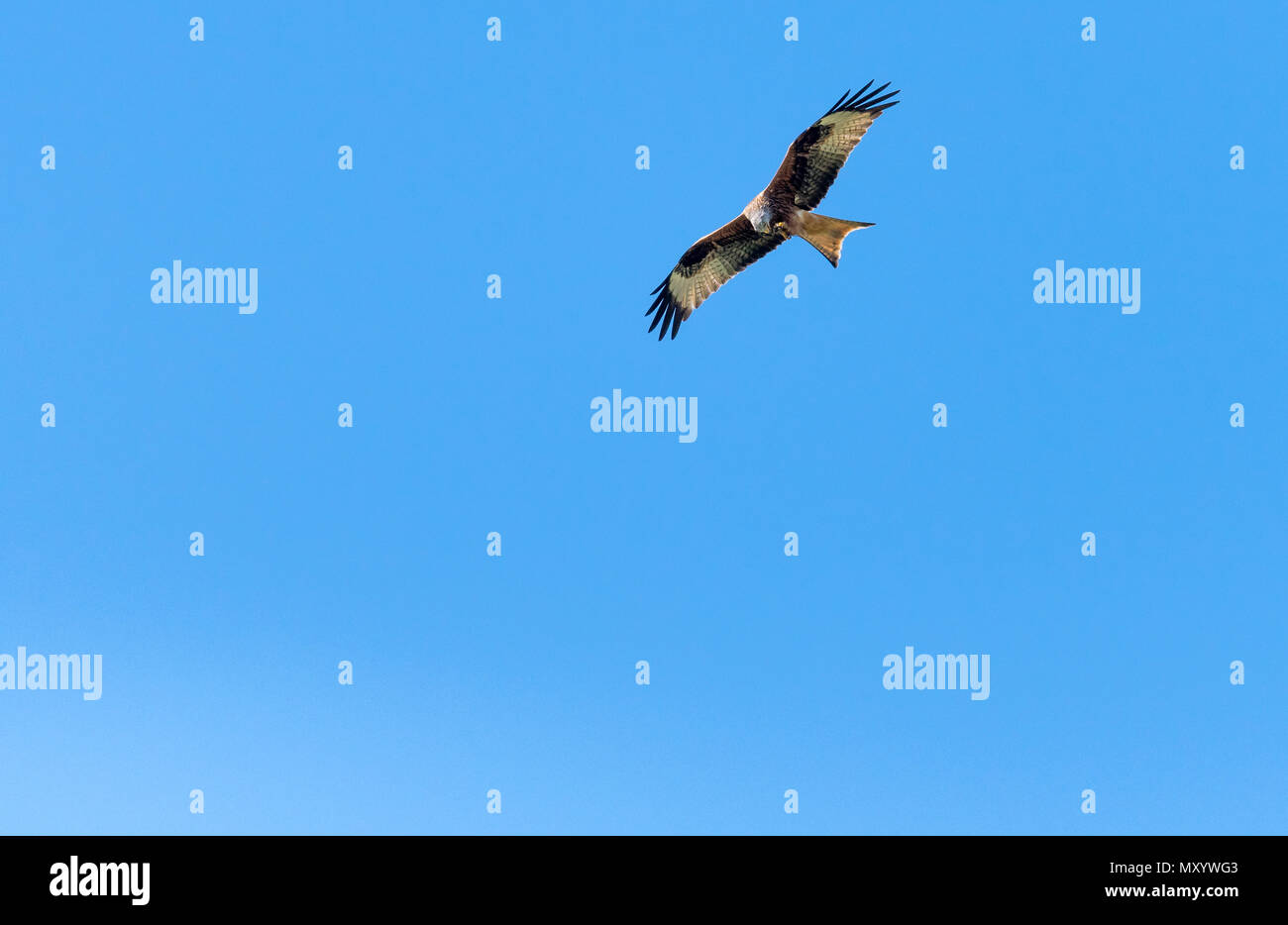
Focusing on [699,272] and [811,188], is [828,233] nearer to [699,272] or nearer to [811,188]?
[811,188]

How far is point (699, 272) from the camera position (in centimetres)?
1708

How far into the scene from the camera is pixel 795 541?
723 inches

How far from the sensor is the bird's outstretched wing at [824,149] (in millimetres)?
15164

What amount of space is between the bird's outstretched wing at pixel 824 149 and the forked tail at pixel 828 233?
1.33ft

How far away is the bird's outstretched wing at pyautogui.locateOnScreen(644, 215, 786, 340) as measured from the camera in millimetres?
16781

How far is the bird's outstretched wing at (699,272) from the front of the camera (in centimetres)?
1678

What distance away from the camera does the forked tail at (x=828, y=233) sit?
15.0 metres

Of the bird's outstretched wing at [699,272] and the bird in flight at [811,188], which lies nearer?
the bird in flight at [811,188]

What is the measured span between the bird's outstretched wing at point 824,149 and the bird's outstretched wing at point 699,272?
1.35 m

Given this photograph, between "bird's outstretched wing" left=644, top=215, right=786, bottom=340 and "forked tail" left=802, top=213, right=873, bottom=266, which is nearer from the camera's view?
"forked tail" left=802, top=213, right=873, bottom=266

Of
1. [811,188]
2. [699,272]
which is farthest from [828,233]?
[699,272]

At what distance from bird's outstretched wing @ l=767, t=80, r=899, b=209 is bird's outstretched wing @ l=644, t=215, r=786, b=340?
1348mm
